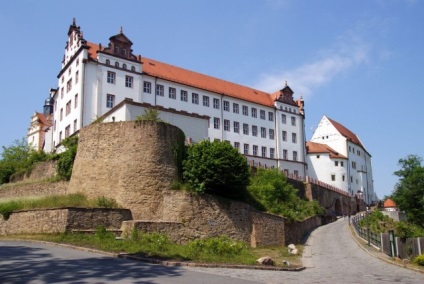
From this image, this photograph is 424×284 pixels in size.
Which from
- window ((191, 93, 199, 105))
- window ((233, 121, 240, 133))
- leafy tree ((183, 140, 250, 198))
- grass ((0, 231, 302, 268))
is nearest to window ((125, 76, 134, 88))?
window ((191, 93, 199, 105))

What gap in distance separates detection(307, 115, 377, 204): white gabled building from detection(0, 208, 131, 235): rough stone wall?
5461 cm

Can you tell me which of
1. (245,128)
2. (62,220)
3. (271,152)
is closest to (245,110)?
(245,128)

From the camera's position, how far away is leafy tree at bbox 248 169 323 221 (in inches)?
1430

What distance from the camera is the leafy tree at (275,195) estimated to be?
119 feet

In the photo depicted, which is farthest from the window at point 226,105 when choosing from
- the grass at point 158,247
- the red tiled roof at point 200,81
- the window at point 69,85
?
the grass at point 158,247

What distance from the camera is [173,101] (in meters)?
55.9

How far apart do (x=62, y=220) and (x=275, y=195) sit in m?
19.5

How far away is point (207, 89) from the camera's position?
60.3 meters

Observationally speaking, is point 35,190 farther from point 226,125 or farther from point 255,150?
point 255,150

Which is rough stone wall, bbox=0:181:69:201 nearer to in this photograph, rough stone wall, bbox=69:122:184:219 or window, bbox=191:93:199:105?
rough stone wall, bbox=69:122:184:219

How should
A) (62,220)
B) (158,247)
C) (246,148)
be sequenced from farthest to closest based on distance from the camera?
(246,148), (62,220), (158,247)

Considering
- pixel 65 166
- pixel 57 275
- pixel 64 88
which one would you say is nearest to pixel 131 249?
pixel 57 275

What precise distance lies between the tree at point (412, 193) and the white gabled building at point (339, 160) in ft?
32.7

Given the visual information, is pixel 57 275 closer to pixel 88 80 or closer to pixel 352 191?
pixel 88 80
